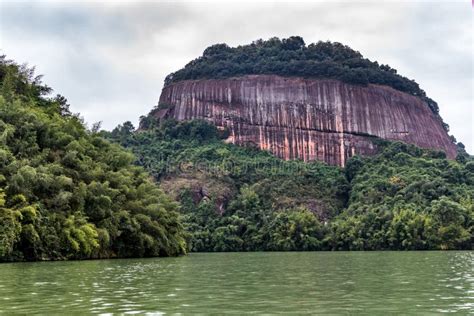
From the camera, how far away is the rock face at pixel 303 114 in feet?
361

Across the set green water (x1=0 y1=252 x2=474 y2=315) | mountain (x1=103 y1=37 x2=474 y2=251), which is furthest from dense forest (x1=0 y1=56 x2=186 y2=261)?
mountain (x1=103 y1=37 x2=474 y2=251)

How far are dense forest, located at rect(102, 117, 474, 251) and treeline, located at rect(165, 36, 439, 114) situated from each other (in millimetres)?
15084

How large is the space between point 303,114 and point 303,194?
1218 inches

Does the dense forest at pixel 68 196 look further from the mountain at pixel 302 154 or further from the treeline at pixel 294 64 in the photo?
the treeline at pixel 294 64

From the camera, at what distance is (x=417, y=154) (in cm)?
9644

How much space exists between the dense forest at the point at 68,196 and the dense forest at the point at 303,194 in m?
9.23

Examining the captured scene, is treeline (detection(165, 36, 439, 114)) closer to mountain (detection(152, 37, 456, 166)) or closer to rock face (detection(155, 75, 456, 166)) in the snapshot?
mountain (detection(152, 37, 456, 166))

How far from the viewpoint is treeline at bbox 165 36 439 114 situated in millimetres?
116375

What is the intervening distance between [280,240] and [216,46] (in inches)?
2755

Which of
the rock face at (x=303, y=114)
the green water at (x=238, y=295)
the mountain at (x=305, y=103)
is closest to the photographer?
the green water at (x=238, y=295)

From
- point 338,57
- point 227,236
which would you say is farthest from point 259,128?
point 227,236

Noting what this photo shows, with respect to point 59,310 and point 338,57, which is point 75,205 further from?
point 338,57

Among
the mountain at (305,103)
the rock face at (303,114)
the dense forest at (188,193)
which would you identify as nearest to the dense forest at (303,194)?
the dense forest at (188,193)

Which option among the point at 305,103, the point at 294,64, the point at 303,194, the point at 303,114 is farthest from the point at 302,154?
the point at 303,194
